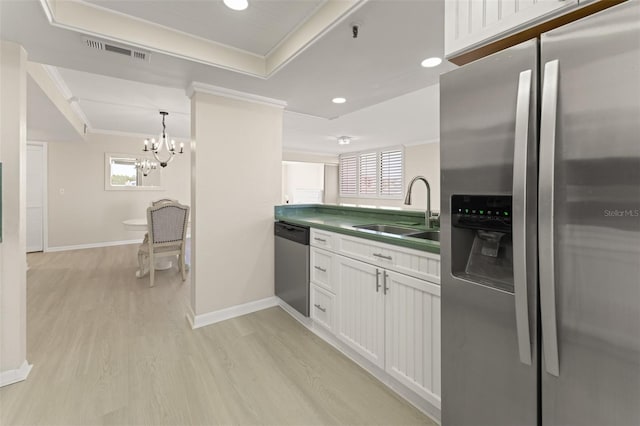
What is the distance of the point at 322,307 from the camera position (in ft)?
7.73

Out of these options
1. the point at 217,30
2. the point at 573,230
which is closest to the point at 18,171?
the point at 217,30

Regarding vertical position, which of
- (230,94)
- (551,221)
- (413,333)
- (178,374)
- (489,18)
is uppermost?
(230,94)

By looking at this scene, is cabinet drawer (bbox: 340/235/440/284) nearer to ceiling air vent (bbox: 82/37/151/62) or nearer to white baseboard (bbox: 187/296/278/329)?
white baseboard (bbox: 187/296/278/329)

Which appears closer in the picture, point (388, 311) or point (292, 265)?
point (388, 311)

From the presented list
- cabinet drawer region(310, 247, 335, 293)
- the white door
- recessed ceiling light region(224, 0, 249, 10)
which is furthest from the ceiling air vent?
the white door

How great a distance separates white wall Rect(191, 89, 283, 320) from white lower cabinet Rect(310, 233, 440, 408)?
2.92 feet

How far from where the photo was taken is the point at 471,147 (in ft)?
3.44

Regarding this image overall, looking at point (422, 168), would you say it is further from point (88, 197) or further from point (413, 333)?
point (88, 197)

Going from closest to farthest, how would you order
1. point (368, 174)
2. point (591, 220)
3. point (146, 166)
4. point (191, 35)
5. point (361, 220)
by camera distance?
point (591, 220), point (191, 35), point (361, 220), point (146, 166), point (368, 174)

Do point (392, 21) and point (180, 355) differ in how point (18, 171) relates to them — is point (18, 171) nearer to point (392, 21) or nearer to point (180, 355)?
point (180, 355)

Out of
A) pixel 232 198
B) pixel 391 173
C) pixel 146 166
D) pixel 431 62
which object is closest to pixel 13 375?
pixel 232 198

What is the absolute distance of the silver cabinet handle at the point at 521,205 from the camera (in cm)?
87

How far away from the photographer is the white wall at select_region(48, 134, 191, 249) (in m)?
5.46

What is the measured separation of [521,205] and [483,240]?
1.03 ft
